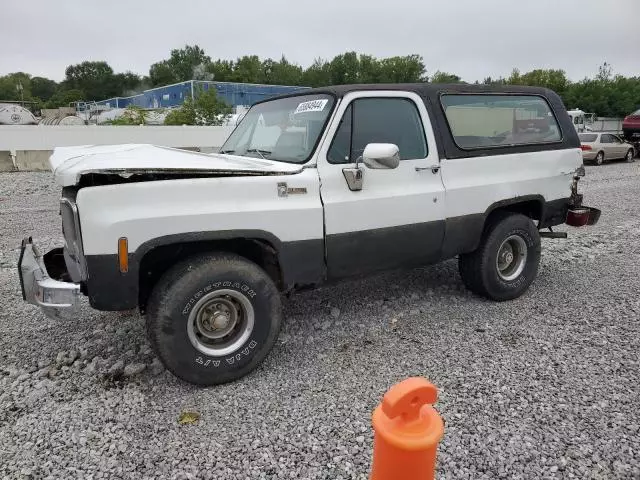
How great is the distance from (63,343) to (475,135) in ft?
13.2

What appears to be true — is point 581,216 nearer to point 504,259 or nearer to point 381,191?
point 504,259

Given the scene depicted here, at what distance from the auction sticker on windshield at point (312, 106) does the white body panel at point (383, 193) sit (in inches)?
6.6

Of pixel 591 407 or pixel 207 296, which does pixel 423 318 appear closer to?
pixel 591 407

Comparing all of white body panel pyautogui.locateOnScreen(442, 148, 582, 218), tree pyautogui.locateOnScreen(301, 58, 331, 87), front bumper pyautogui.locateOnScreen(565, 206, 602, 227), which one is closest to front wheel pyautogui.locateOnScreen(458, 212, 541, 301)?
white body panel pyautogui.locateOnScreen(442, 148, 582, 218)

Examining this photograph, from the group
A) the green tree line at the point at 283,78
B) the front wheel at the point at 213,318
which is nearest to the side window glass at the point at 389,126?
the front wheel at the point at 213,318

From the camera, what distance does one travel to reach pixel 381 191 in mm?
3863

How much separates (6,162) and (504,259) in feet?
53.1

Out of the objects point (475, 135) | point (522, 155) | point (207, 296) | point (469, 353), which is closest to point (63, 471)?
point (207, 296)

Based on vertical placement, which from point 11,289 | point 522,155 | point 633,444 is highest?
point 522,155

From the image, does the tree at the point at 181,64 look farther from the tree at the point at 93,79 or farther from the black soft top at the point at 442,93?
the black soft top at the point at 442,93

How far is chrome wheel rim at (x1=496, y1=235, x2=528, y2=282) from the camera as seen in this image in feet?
16.0

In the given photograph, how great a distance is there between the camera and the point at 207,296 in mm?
3234

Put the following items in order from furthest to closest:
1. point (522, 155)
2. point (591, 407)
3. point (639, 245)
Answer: point (639, 245) < point (522, 155) < point (591, 407)

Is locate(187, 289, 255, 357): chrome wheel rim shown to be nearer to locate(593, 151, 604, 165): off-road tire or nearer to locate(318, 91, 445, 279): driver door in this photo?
locate(318, 91, 445, 279): driver door
